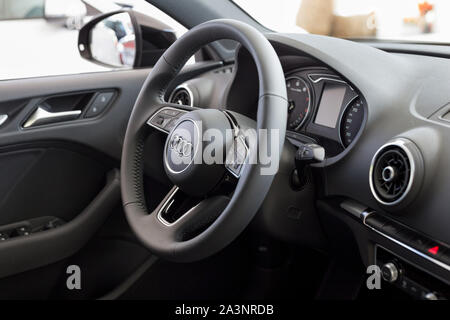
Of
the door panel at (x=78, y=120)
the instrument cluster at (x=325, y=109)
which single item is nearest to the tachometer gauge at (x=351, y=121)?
the instrument cluster at (x=325, y=109)

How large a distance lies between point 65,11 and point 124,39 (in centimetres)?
30

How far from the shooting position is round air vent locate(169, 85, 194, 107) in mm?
1518

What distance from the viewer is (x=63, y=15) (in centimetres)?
179

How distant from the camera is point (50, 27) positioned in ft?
5.91

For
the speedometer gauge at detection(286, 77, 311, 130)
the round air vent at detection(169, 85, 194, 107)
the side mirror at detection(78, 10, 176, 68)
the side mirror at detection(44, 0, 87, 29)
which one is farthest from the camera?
the side mirror at detection(44, 0, 87, 29)

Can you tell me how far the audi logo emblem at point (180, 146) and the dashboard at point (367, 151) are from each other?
0.24 meters

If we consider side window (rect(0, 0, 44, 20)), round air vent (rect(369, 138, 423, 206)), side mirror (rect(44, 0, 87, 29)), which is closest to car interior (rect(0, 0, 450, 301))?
round air vent (rect(369, 138, 423, 206))

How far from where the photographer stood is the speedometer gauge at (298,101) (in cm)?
129

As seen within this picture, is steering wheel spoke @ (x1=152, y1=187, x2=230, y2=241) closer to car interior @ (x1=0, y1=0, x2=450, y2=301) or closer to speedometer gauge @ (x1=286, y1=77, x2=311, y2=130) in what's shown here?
car interior @ (x1=0, y1=0, x2=450, y2=301)

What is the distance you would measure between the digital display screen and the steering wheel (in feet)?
0.79

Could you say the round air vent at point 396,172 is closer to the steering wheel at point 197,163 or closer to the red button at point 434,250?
the red button at point 434,250

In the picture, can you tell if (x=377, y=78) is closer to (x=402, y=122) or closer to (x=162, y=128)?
(x=402, y=122)

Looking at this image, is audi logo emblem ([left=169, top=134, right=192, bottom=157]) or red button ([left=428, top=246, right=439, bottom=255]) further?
audi logo emblem ([left=169, top=134, right=192, bottom=157])

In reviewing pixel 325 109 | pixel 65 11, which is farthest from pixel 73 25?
pixel 325 109
